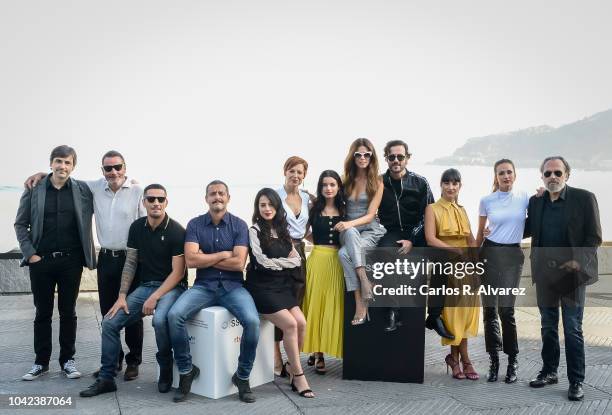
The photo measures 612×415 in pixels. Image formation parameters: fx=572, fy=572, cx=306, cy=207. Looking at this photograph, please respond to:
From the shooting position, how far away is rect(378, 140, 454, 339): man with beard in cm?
509

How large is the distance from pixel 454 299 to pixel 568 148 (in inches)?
294

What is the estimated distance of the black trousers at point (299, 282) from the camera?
4.97m

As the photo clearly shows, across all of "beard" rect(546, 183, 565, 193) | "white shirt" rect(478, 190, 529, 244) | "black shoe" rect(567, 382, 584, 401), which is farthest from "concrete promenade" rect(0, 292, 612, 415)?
"beard" rect(546, 183, 565, 193)

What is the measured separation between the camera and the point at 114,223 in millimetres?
4988

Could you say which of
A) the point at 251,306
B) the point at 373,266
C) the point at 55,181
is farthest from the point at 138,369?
the point at 373,266

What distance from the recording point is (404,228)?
5133 mm

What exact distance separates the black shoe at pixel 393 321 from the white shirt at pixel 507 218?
104 centimetres

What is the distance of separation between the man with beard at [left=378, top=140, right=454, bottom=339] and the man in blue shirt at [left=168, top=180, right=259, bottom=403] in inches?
51.3

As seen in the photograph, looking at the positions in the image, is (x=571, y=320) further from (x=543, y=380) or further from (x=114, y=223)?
(x=114, y=223)

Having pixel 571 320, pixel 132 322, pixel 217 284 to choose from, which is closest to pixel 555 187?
pixel 571 320

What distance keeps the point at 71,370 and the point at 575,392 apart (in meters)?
4.23

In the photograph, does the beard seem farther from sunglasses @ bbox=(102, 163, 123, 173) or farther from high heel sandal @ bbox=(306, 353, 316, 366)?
sunglasses @ bbox=(102, 163, 123, 173)

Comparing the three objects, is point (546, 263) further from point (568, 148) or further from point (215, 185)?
point (568, 148)

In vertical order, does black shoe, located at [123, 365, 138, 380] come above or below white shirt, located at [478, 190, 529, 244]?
below
